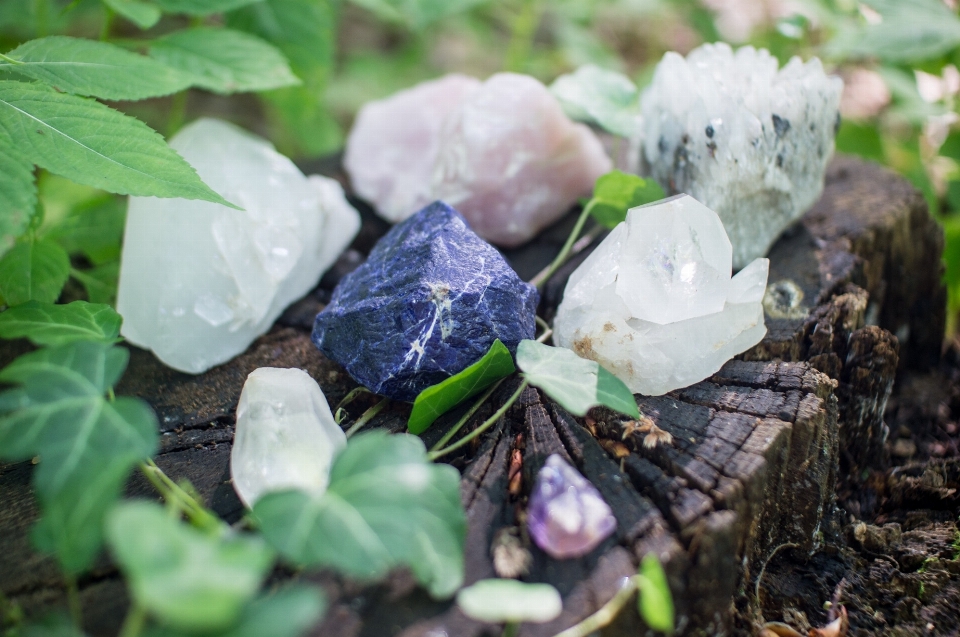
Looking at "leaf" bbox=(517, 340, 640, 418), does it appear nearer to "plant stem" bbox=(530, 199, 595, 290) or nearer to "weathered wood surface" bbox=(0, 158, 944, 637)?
"weathered wood surface" bbox=(0, 158, 944, 637)

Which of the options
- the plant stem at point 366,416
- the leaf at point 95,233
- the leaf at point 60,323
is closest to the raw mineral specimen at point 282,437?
the plant stem at point 366,416

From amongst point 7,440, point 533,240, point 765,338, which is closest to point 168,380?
point 7,440

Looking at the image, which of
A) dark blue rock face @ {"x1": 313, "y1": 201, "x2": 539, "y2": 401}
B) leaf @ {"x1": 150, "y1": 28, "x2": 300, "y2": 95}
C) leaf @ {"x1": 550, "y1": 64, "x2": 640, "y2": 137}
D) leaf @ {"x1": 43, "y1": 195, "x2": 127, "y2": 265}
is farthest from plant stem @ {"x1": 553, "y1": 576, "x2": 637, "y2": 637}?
leaf @ {"x1": 43, "y1": 195, "x2": 127, "y2": 265}

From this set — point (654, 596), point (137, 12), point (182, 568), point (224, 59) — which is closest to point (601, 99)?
point (224, 59)

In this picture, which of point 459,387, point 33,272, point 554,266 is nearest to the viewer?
point 459,387

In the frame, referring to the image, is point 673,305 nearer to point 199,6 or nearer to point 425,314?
point 425,314
